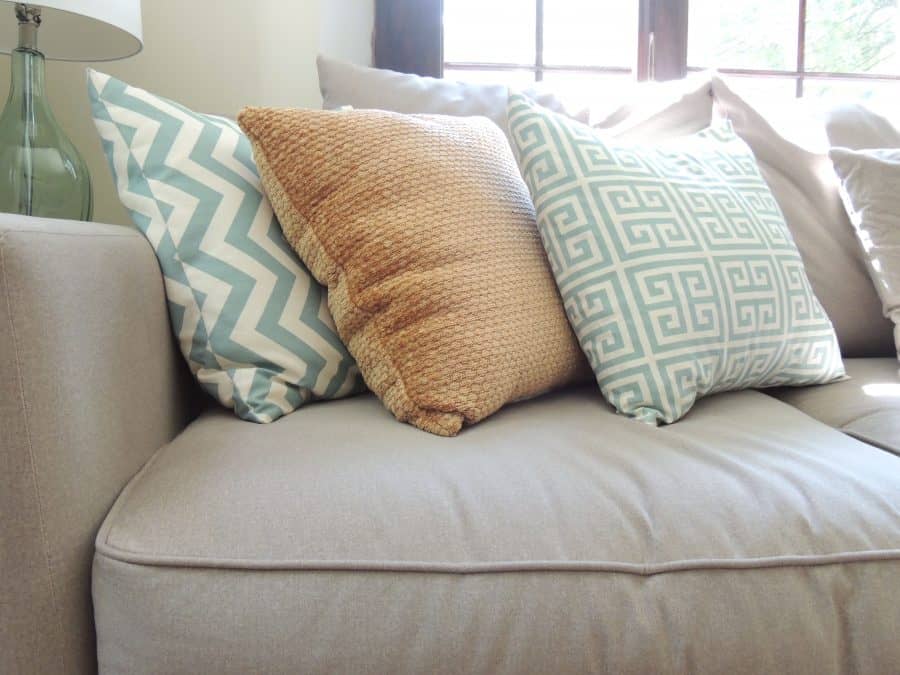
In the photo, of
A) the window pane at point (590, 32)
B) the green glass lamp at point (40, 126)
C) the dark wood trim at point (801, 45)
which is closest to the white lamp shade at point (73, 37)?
the green glass lamp at point (40, 126)

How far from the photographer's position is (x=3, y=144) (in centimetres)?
116

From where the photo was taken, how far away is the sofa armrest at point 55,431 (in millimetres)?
536

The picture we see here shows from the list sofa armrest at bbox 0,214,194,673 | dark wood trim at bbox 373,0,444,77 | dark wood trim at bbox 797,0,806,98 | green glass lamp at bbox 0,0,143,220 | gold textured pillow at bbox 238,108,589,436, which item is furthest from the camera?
dark wood trim at bbox 797,0,806,98

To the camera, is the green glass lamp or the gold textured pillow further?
the green glass lamp

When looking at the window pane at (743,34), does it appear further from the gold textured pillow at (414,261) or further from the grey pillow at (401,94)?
the gold textured pillow at (414,261)

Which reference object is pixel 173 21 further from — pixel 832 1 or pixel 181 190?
pixel 832 1

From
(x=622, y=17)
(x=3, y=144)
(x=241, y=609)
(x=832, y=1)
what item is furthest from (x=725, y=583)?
(x=832, y=1)

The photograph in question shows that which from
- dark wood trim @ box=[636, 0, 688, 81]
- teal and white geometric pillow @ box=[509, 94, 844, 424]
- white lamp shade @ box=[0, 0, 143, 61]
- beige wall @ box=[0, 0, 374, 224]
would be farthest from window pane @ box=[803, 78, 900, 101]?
white lamp shade @ box=[0, 0, 143, 61]

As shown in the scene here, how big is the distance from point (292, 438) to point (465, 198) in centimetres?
35

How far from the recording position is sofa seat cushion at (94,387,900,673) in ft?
1.80

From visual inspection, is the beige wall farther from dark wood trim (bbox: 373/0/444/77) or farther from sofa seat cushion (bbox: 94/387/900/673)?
sofa seat cushion (bbox: 94/387/900/673)

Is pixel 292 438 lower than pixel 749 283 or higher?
lower

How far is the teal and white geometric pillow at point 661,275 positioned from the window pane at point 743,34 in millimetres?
1061

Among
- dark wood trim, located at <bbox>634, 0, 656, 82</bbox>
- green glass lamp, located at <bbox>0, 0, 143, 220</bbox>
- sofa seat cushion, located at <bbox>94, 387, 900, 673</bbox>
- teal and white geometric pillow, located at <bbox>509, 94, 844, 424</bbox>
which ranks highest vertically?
dark wood trim, located at <bbox>634, 0, 656, 82</bbox>
